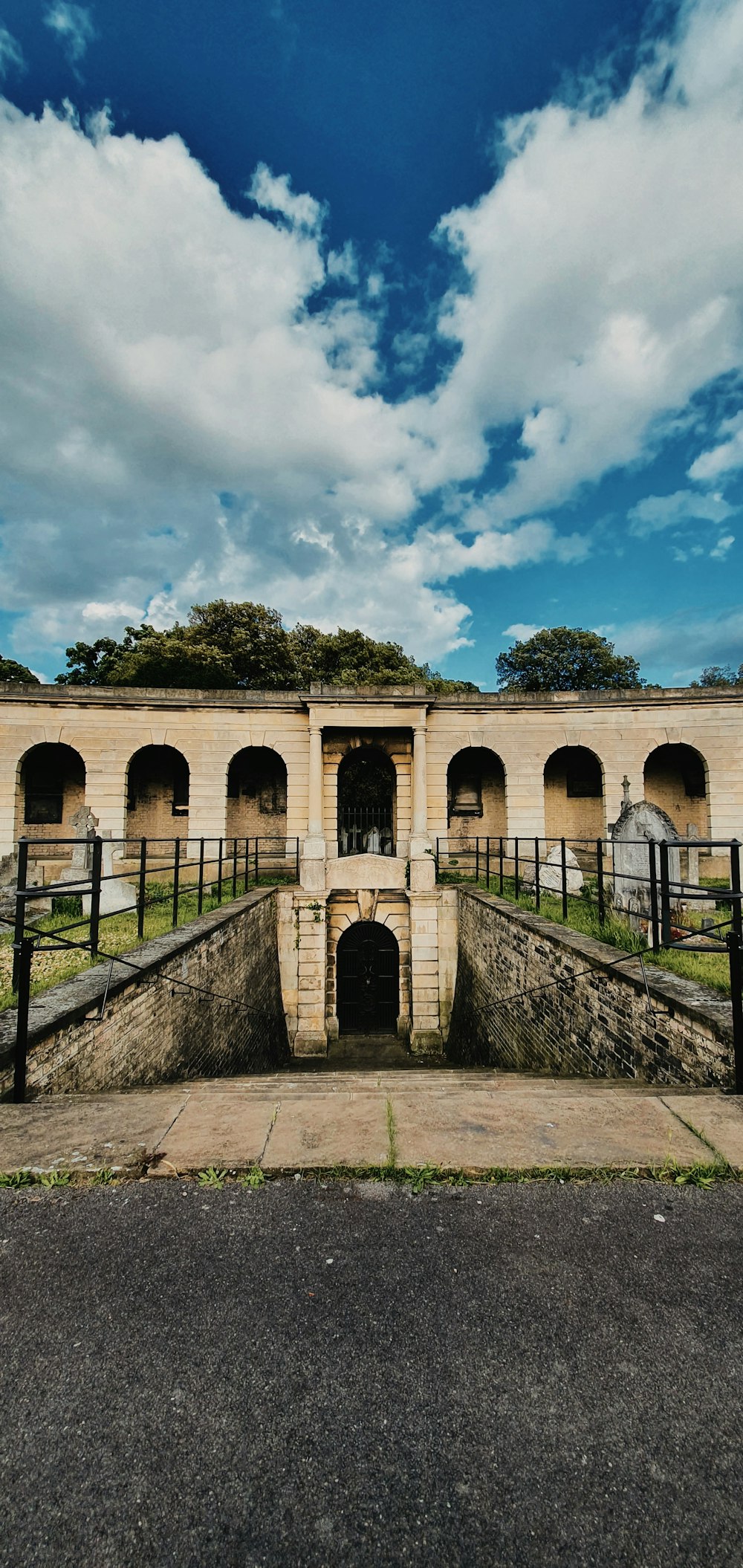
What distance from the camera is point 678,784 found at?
20703 mm

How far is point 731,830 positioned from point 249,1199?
19.7 meters

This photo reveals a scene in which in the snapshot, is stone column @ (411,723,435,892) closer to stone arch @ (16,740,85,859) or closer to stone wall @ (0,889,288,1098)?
stone wall @ (0,889,288,1098)

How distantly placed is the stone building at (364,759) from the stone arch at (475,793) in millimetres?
58

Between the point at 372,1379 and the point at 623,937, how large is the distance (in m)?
6.18

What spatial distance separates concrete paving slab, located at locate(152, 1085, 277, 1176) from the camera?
279 cm

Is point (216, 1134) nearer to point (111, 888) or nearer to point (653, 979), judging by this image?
point (653, 979)

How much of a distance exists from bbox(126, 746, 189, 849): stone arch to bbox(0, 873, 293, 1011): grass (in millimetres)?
7981

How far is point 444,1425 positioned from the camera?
156 cm

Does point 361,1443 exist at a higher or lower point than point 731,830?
lower

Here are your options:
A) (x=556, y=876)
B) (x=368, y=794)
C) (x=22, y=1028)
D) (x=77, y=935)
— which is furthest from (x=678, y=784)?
(x=22, y=1028)

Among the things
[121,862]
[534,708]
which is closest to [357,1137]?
[121,862]

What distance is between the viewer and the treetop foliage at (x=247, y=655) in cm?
2966

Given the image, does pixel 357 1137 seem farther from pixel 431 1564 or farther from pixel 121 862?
pixel 121 862

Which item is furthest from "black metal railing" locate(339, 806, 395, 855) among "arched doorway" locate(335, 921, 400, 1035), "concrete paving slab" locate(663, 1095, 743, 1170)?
"concrete paving slab" locate(663, 1095, 743, 1170)
